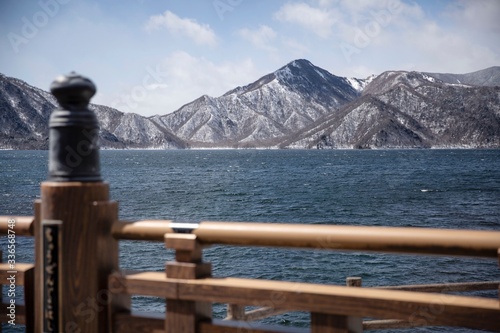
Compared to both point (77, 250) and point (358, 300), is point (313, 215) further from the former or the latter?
point (358, 300)

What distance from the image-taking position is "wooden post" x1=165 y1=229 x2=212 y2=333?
2.71m

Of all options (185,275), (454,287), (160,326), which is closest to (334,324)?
(185,275)

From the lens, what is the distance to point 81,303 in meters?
2.82

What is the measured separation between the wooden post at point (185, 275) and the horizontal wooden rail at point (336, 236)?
0.19 ft

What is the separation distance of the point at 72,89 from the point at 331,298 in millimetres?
1614

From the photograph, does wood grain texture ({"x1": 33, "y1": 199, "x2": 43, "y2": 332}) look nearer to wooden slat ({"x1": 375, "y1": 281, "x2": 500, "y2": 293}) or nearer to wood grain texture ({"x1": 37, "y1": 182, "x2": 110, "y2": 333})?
wood grain texture ({"x1": 37, "y1": 182, "x2": 110, "y2": 333})

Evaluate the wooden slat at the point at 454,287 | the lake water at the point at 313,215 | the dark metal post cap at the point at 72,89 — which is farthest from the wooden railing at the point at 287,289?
the lake water at the point at 313,215

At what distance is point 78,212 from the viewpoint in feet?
9.21

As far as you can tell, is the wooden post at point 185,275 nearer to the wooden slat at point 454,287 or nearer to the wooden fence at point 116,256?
the wooden fence at point 116,256

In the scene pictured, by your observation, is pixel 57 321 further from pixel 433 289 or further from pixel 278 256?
pixel 278 256

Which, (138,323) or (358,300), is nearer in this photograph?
(358,300)

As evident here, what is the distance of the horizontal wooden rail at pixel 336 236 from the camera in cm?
233

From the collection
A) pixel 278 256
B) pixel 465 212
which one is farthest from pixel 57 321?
pixel 465 212

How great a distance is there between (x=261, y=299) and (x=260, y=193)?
7870 centimetres
